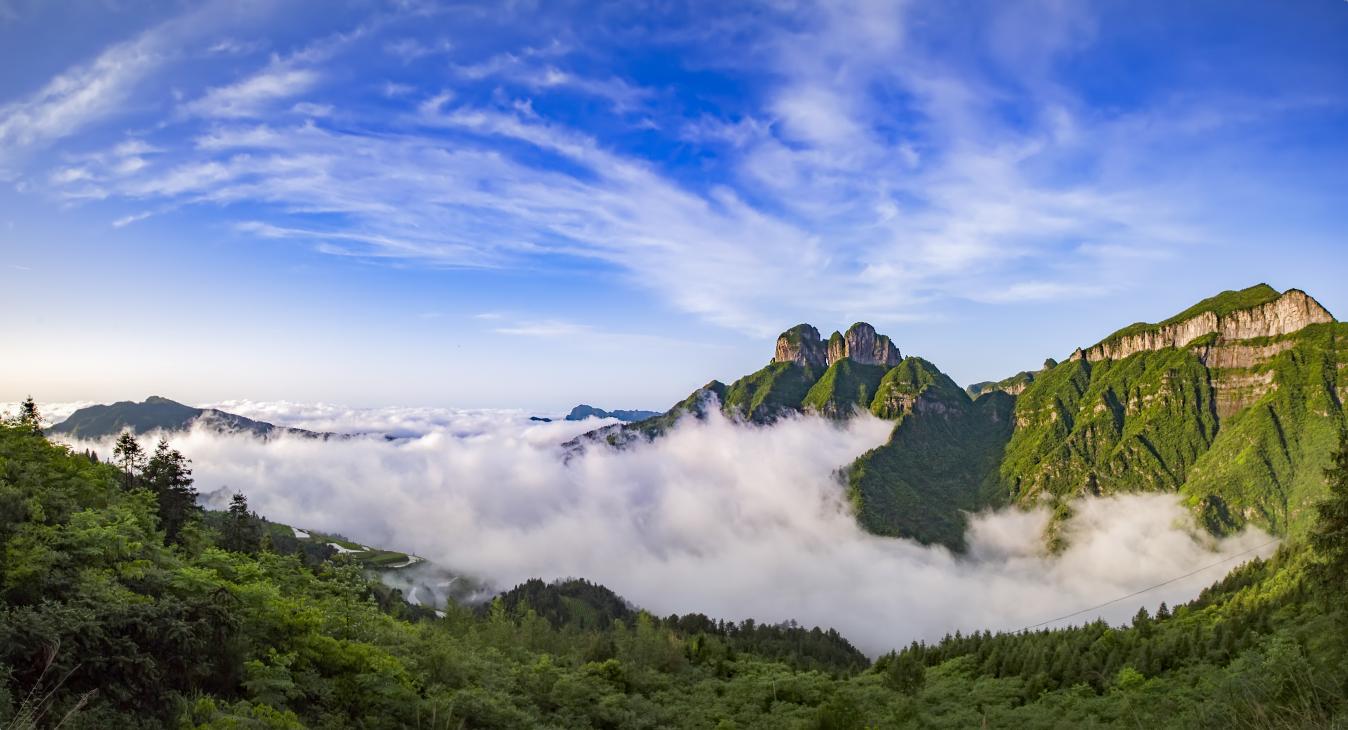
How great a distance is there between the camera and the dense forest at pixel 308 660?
1416cm

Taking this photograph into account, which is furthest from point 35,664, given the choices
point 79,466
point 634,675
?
point 634,675

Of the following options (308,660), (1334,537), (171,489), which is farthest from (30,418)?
(1334,537)

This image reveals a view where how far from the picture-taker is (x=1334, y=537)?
107 feet

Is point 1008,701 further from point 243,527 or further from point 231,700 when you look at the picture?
point 243,527

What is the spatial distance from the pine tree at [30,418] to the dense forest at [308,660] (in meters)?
0.32

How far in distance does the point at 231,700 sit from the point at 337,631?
969 cm

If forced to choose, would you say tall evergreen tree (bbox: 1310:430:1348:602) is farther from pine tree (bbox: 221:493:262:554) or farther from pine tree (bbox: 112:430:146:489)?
pine tree (bbox: 112:430:146:489)

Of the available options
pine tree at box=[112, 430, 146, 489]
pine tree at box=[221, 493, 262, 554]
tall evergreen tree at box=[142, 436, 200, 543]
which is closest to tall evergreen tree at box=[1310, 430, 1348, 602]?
tall evergreen tree at box=[142, 436, 200, 543]

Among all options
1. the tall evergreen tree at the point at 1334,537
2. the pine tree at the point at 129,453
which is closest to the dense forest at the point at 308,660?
the tall evergreen tree at the point at 1334,537

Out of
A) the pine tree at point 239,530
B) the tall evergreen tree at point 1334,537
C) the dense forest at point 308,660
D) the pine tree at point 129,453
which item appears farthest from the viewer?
the pine tree at point 239,530

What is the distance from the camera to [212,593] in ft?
68.7

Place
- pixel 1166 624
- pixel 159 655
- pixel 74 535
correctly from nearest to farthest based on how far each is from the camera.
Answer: pixel 159 655 → pixel 74 535 → pixel 1166 624

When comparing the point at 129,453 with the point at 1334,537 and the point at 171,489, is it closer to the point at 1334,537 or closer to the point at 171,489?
the point at 171,489

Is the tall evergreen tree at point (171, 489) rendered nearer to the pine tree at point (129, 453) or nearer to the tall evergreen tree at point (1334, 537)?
the pine tree at point (129, 453)
